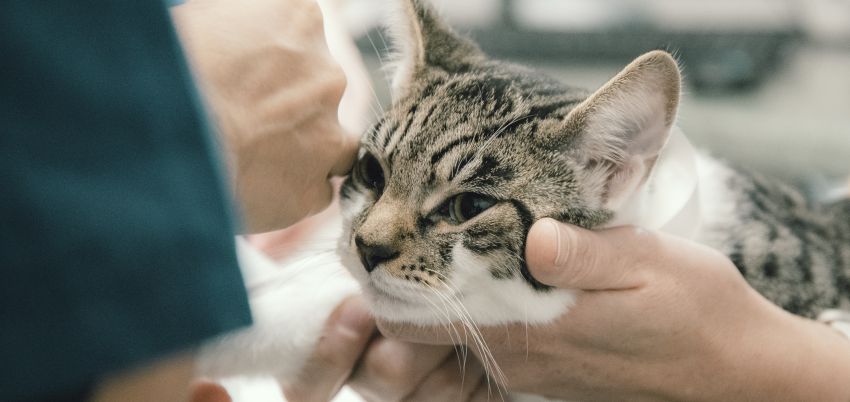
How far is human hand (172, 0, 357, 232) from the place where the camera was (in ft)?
2.88

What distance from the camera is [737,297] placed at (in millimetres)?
1131

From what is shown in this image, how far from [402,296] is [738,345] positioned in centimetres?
59

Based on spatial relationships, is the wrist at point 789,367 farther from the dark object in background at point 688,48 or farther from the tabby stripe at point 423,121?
the dark object in background at point 688,48

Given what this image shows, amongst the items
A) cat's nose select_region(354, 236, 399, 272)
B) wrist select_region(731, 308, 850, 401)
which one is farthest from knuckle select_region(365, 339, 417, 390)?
wrist select_region(731, 308, 850, 401)

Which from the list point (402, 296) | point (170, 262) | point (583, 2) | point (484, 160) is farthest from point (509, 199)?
point (583, 2)

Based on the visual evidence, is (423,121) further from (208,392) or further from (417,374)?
(208,392)

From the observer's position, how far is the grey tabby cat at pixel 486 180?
3.25 feet

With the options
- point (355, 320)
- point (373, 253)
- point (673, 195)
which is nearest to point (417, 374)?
point (355, 320)

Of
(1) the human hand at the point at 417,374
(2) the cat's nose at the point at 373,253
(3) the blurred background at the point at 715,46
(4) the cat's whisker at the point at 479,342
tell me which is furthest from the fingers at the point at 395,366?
(3) the blurred background at the point at 715,46

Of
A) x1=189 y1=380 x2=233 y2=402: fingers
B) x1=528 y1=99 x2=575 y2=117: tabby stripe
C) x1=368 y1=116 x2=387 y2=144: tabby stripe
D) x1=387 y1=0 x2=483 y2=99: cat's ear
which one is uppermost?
x1=387 y1=0 x2=483 y2=99: cat's ear

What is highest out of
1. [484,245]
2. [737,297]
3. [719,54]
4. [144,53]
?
[144,53]

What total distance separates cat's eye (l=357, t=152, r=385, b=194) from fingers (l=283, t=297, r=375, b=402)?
22 cm

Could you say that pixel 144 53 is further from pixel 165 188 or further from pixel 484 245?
pixel 484 245

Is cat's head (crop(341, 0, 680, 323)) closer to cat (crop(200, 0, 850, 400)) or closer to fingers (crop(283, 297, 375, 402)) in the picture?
cat (crop(200, 0, 850, 400))
